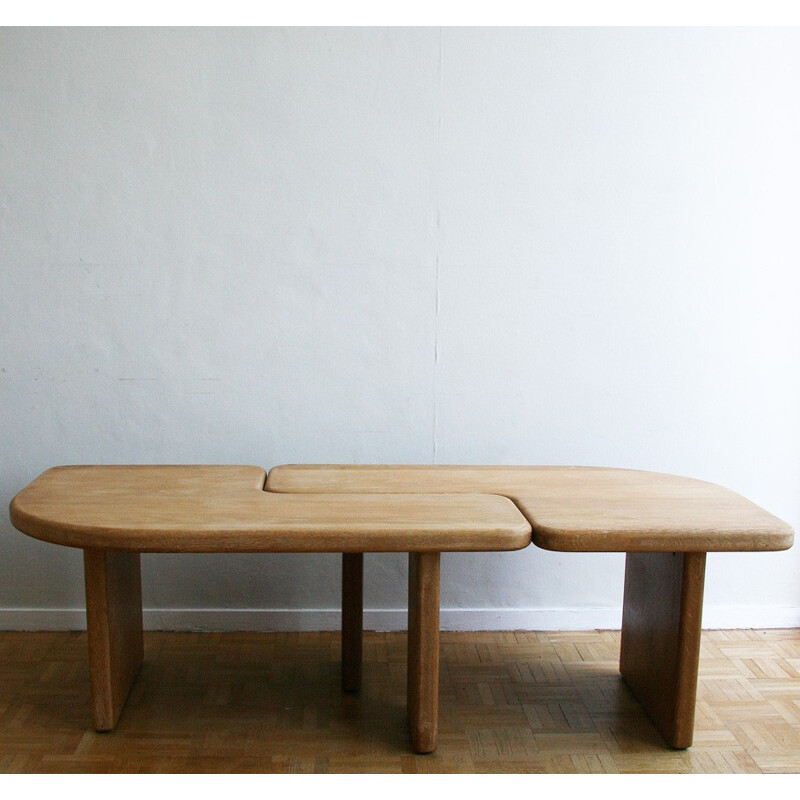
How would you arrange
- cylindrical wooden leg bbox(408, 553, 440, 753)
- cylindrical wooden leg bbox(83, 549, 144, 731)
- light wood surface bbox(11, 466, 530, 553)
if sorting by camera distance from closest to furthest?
light wood surface bbox(11, 466, 530, 553) < cylindrical wooden leg bbox(408, 553, 440, 753) < cylindrical wooden leg bbox(83, 549, 144, 731)

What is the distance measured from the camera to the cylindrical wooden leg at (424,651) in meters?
2.15

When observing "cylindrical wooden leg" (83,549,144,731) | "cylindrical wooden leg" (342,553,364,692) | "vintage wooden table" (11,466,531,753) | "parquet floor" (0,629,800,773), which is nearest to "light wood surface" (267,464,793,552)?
"vintage wooden table" (11,466,531,753)

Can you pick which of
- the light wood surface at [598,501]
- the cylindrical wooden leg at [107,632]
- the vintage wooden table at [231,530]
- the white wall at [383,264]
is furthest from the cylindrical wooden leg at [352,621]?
the cylindrical wooden leg at [107,632]

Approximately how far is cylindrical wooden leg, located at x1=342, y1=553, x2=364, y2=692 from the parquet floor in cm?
6

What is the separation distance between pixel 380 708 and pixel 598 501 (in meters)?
0.89

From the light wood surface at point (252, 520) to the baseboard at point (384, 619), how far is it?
2.64 feet

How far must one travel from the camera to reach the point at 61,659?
109 inches

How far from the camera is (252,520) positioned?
2.07m

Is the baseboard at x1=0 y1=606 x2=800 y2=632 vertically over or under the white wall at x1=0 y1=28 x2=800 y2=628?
under

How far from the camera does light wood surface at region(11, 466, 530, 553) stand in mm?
1999

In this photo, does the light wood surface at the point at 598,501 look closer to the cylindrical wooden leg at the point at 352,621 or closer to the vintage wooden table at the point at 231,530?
the vintage wooden table at the point at 231,530

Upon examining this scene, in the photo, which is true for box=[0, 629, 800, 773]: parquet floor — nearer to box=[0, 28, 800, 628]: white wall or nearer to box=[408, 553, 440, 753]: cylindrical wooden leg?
box=[408, 553, 440, 753]: cylindrical wooden leg

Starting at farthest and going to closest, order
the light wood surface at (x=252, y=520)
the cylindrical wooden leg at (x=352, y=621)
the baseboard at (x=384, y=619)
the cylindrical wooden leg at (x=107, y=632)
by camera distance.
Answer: the baseboard at (x=384, y=619) → the cylindrical wooden leg at (x=352, y=621) → the cylindrical wooden leg at (x=107, y=632) → the light wood surface at (x=252, y=520)

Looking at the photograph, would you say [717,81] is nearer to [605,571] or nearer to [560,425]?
[560,425]
